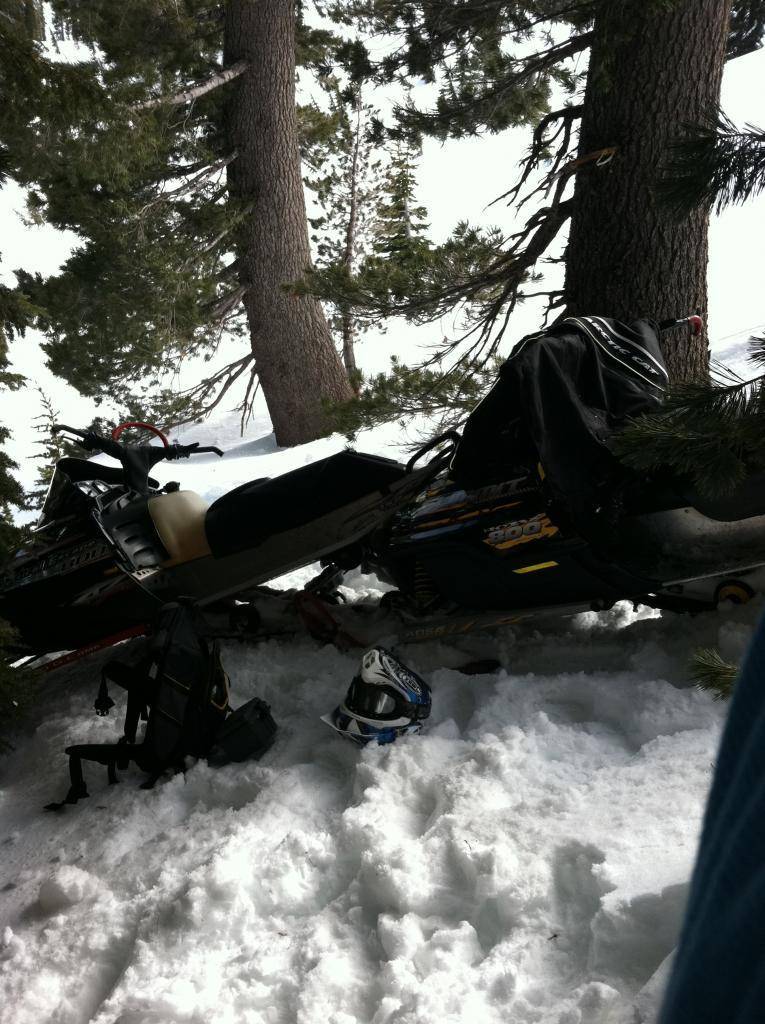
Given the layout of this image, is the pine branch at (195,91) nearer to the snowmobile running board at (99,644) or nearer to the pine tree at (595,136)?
the pine tree at (595,136)

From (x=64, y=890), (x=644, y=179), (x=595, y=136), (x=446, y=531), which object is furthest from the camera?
(x=595, y=136)

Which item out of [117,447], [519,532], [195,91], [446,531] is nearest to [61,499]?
[117,447]

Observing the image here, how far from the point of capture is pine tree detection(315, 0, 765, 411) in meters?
4.09

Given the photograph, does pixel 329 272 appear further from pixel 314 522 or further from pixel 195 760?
pixel 195 760

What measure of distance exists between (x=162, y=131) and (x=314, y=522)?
653 cm

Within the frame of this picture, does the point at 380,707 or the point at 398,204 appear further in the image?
the point at 398,204

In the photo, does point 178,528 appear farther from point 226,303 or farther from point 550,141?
point 226,303

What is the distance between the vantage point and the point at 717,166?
1774 millimetres

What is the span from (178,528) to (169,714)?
3.58ft

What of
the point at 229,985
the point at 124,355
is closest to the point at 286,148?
the point at 124,355

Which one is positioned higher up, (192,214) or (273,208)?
(192,214)

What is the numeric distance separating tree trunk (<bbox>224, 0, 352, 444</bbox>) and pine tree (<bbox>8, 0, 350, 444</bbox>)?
15mm

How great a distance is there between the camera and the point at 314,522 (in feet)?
12.1

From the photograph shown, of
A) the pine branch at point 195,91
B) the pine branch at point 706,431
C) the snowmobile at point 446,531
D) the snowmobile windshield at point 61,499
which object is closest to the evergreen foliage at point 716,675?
the pine branch at point 706,431
